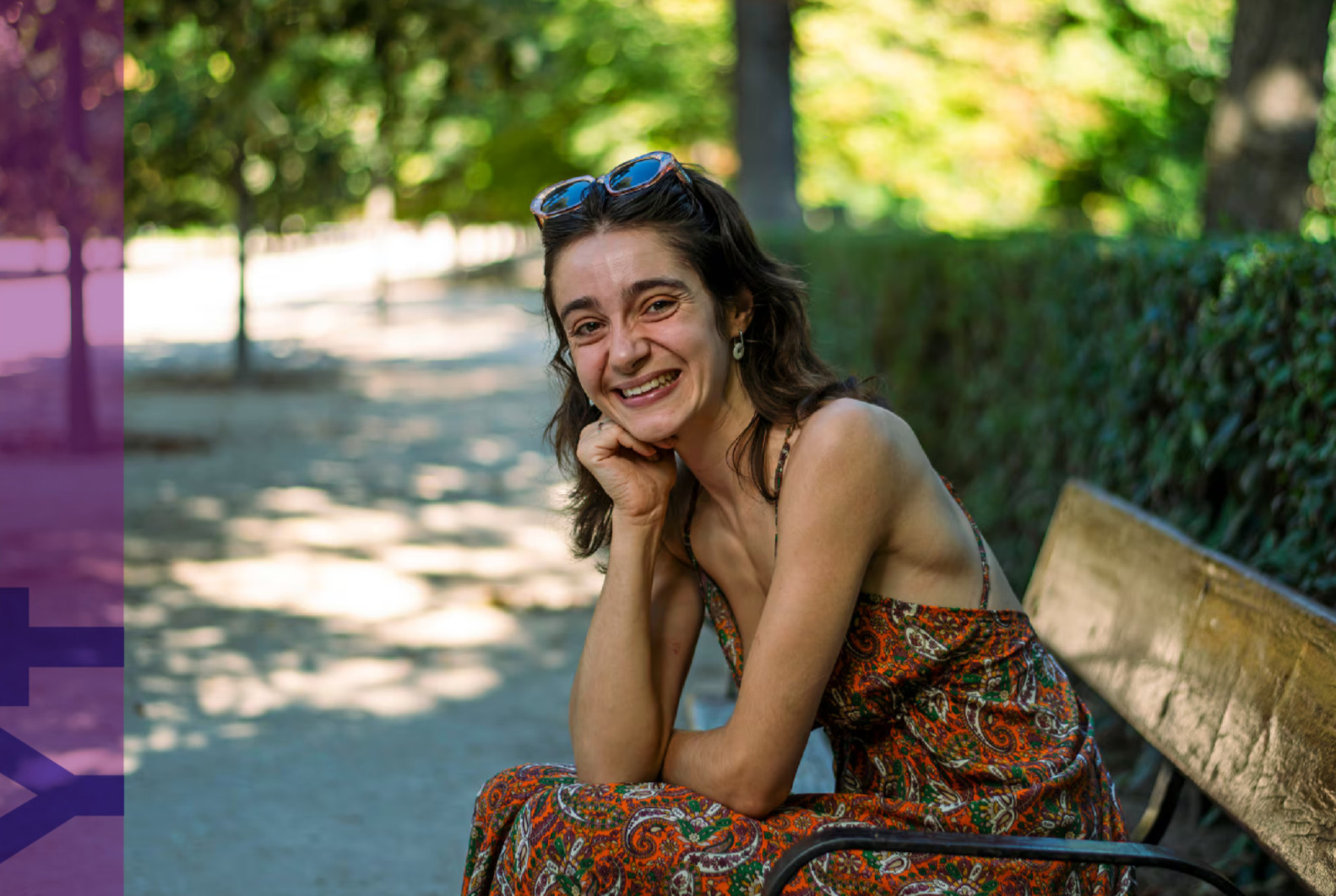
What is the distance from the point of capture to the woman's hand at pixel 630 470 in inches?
107

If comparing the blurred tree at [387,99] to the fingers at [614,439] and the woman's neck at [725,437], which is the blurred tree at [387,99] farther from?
the woman's neck at [725,437]

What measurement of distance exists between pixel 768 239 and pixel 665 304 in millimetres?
10548

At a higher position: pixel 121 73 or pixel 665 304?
pixel 121 73

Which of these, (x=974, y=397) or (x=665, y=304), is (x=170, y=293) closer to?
(x=974, y=397)

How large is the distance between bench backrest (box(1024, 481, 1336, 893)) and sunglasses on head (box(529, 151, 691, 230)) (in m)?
1.34

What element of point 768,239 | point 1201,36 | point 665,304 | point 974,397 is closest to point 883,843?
point 665,304

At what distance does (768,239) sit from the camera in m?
13.0

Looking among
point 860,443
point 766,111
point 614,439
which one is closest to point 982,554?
point 860,443

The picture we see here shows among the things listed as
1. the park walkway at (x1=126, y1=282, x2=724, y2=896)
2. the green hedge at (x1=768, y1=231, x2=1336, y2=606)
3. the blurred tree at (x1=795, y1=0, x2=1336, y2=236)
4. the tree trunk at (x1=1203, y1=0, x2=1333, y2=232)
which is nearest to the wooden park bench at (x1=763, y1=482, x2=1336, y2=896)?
the green hedge at (x1=768, y1=231, x2=1336, y2=606)

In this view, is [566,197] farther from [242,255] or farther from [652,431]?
[242,255]

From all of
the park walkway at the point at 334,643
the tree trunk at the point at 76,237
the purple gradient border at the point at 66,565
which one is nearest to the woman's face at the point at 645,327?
the park walkway at the point at 334,643

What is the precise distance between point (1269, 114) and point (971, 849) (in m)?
5.48

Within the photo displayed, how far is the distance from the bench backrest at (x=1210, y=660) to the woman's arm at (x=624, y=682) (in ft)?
3.44

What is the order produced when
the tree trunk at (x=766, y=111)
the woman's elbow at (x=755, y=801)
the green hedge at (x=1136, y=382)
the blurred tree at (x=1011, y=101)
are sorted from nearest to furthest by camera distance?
1. the woman's elbow at (x=755, y=801)
2. the green hedge at (x=1136, y=382)
3. the tree trunk at (x=766, y=111)
4. the blurred tree at (x=1011, y=101)
